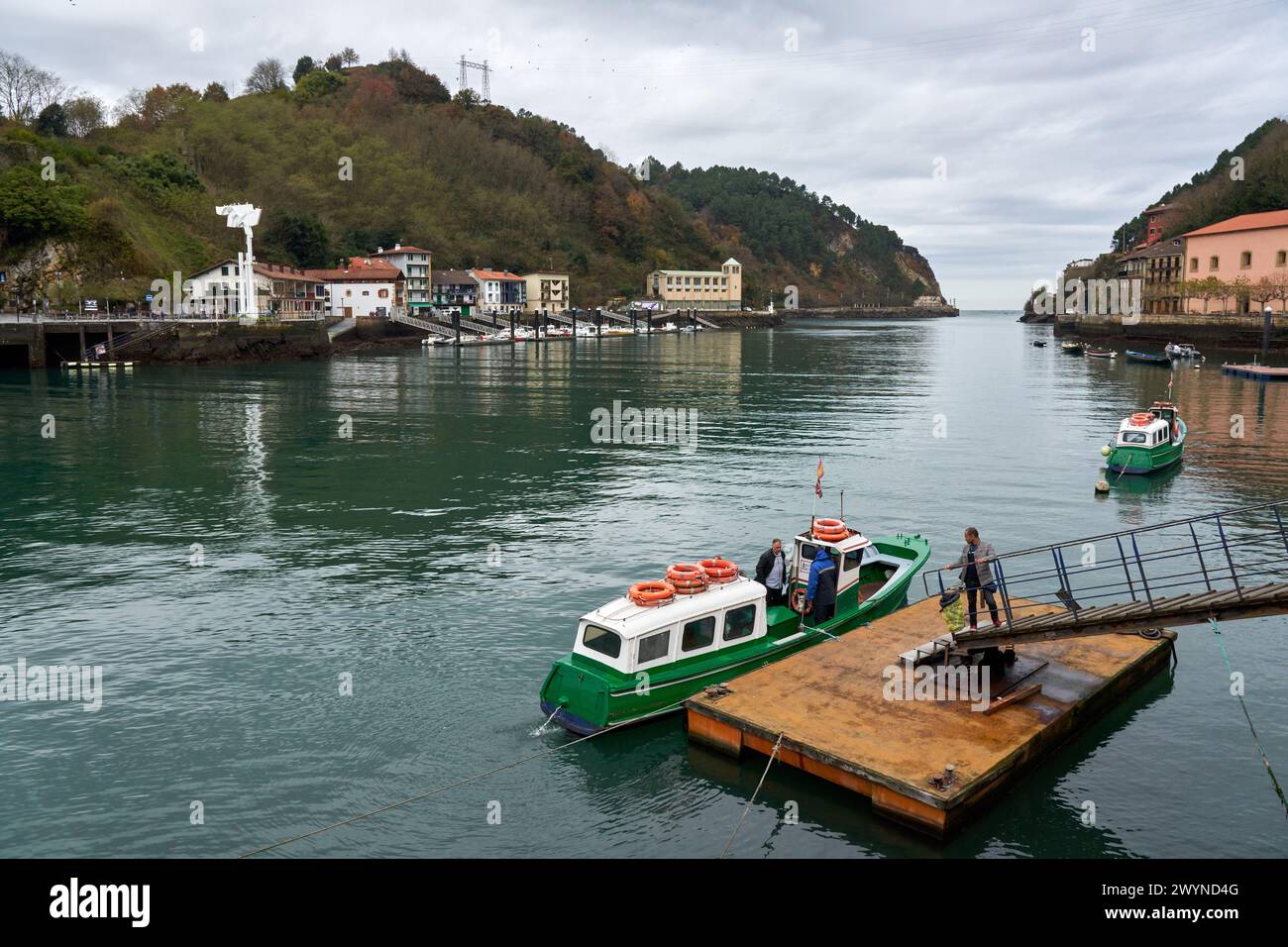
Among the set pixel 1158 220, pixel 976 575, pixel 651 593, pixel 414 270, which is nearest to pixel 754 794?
pixel 651 593

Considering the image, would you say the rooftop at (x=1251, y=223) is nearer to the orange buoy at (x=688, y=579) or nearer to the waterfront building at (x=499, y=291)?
the waterfront building at (x=499, y=291)

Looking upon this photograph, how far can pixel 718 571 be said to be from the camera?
709 inches

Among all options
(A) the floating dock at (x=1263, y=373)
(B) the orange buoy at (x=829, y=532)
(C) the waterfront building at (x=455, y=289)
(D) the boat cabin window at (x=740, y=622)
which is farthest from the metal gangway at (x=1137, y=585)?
(C) the waterfront building at (x=455, y=289)

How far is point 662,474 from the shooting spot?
40.4m

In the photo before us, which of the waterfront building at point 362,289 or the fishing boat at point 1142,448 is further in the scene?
the waterfront building at point 362,289

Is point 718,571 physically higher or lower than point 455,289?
lower

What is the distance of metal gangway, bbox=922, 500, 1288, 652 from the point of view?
1413 cm

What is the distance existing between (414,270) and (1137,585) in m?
148

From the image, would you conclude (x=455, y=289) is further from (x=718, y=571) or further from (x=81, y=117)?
(x=718, y=571)

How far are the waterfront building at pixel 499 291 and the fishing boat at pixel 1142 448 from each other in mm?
130525

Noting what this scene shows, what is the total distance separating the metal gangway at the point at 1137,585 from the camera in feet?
46.4

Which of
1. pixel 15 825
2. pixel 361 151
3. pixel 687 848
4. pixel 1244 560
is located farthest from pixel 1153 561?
pixel 361 151

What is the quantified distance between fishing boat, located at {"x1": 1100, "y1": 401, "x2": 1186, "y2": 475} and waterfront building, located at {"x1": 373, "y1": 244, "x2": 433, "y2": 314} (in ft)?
428

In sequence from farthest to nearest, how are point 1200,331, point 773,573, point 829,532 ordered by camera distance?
1. point 1200,331
2. point 829,532
3. point 773,573
